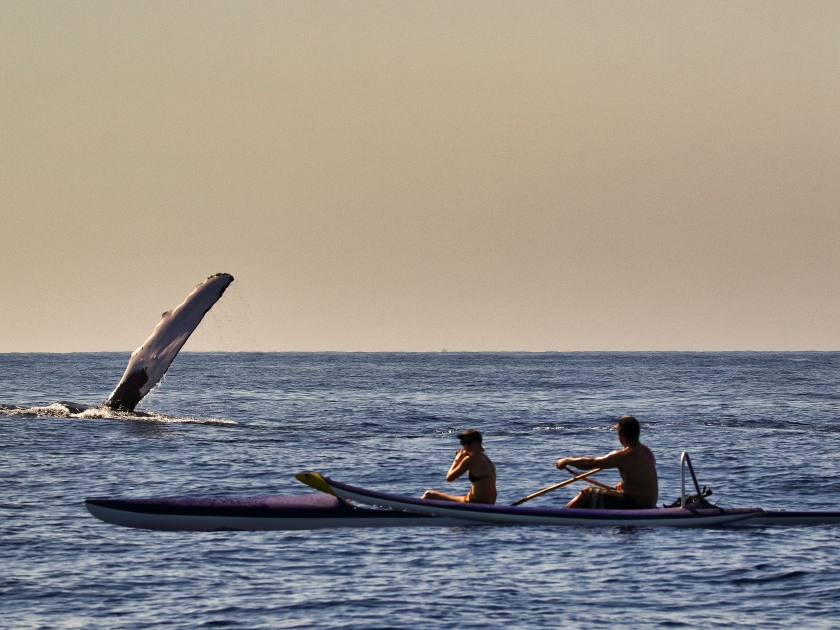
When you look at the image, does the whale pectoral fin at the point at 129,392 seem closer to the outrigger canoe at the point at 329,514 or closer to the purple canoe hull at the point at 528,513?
the outrigger canoe at the point at 329,514

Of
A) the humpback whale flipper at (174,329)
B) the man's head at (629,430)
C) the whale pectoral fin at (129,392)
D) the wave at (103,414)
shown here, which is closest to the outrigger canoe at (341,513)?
the man's head at (629,430)

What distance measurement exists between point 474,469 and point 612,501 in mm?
2204

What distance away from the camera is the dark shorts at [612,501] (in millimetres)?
18703

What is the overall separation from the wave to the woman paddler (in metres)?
24.3

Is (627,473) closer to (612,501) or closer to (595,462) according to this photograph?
(612,501)

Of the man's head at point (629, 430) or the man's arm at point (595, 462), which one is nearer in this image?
the man's arm at point (595, 462)

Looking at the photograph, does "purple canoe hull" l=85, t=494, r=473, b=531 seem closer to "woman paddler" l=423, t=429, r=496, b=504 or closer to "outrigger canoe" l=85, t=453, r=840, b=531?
"outrigger canoe" l=85, t=453, r=840, b=531

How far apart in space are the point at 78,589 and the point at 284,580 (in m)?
2.62

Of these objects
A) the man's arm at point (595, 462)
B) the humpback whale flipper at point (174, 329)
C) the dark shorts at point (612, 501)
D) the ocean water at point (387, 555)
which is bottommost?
the ocean water at point (387, 555)

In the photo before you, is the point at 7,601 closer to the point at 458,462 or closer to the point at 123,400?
the point at 458,462

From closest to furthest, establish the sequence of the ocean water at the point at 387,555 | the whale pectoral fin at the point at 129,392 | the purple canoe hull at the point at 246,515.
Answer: the ocean water at the point at 387,555 < the purple canoe hull at the point at 246,515 < the whale pectoral fin at the point at 129,392

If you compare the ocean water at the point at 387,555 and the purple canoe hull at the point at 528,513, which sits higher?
the purple canoe hull at the point at 528,513

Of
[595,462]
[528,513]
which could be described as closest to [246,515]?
[528,513]

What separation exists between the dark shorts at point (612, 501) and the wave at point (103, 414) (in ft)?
82.4
